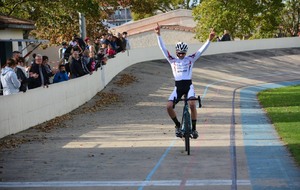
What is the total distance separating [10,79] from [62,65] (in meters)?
4.94

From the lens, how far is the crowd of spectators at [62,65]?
16.8 metres

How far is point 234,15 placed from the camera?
215 feet

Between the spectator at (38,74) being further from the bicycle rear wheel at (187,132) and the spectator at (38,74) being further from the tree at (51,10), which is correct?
the tree at (51,10)

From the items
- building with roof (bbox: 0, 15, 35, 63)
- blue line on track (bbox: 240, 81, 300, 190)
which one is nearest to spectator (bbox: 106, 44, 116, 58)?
building with roof (bbox: 0, 15, 35, 63)

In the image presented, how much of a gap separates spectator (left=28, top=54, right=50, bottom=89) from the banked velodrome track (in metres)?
1.43

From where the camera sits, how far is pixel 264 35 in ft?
240

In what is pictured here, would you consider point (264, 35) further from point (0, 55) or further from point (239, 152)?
point (239, 152)

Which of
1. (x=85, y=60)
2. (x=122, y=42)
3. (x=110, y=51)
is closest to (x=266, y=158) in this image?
(x=85, y=60)

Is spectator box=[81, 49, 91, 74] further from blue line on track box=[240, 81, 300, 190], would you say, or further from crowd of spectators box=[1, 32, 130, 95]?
blue line on track box=[240, 81, 300, 190]

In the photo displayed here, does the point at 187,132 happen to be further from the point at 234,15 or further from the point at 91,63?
the point at 234,15

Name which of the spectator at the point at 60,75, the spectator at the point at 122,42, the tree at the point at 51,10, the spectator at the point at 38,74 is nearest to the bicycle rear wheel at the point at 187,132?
the spectator at the point at 38,74

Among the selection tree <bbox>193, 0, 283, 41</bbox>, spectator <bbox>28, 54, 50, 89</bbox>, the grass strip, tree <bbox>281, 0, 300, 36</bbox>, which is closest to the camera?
the grass strip

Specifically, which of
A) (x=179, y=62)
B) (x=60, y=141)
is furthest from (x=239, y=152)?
(x=60, y=141)

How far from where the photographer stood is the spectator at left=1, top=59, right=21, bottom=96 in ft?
53.9
